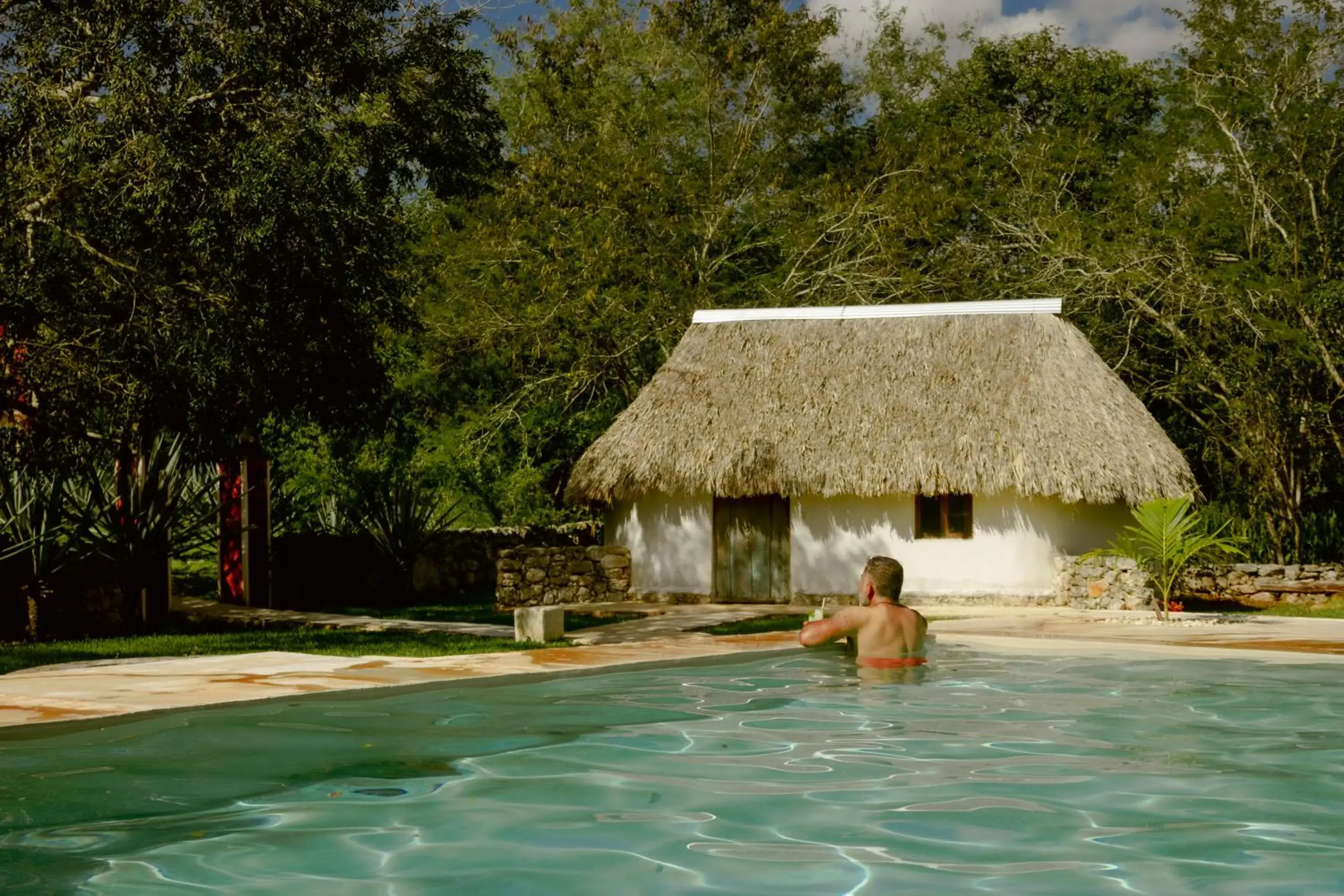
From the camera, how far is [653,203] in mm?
24188

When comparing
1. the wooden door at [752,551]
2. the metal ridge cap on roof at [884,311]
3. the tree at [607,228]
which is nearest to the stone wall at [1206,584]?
the wooden door at [752,551]

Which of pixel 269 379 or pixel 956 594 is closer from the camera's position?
pixel 269 379

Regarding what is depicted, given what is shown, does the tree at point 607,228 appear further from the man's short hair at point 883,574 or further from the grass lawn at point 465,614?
the man's short hair at point 883,574

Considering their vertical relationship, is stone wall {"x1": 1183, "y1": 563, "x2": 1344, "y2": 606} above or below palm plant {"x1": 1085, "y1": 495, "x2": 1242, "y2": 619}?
below

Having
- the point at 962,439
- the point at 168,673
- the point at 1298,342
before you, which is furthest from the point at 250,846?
the point at 1298,342

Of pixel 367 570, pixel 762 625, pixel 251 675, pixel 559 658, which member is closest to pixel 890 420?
pixel 762 625

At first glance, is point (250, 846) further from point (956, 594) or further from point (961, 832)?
point (956, 594)

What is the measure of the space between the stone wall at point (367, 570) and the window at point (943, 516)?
4743 mm

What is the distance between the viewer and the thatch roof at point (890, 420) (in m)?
18.1

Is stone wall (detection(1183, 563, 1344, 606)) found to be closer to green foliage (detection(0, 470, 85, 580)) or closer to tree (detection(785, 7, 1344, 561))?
tree (detection(785, 7, 1344, 561))

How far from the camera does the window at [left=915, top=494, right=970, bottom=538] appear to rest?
18.8m

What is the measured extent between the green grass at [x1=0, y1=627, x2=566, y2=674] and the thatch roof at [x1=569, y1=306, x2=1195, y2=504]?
605cm

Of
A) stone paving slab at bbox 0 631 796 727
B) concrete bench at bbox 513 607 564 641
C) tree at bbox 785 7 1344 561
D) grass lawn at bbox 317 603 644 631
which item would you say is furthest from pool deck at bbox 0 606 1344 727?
tree at bbox 785 7 1344 561

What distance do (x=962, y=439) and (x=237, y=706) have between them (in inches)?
482
